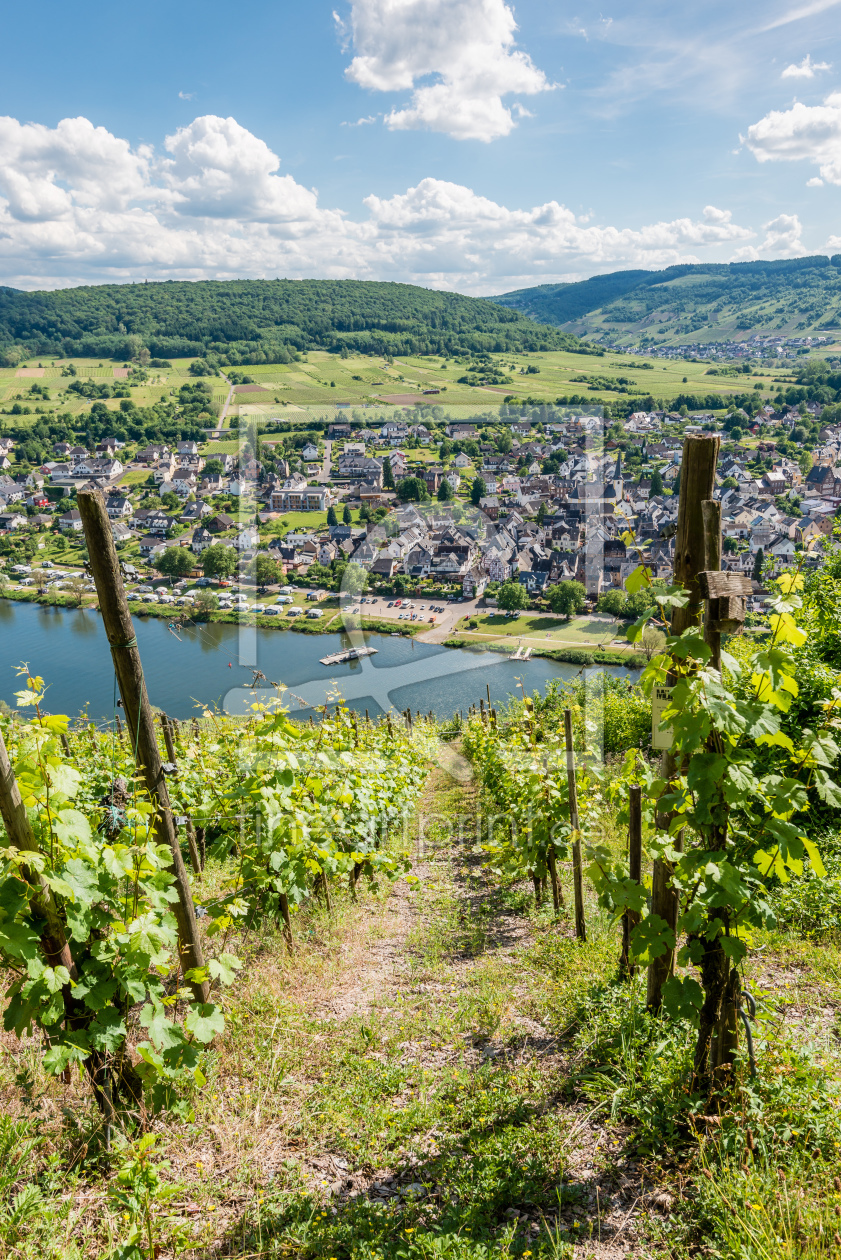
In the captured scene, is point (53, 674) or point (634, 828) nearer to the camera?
point (634, 828)

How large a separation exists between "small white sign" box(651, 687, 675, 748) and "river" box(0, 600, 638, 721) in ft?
87.6

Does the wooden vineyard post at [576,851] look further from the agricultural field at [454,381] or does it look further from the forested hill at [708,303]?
the forested hill at [708,303]

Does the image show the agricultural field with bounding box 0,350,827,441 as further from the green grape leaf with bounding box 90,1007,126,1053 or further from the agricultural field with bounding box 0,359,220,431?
the green grape leaf with bounding box 90,1007,126,1053

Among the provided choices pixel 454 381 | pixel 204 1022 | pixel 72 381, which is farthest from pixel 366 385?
pixel 204 1022

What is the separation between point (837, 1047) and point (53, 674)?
1517 inches

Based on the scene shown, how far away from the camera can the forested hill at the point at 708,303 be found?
472 ft

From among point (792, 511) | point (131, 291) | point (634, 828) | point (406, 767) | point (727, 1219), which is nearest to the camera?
point (727, 1219)

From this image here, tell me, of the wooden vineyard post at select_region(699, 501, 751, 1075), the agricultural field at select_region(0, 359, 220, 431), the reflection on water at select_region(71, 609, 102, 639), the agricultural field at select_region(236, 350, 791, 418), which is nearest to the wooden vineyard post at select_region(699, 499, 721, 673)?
the wooden vineyard post at select_region(699, 501, 751, 1075)

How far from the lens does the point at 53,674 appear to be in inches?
1363

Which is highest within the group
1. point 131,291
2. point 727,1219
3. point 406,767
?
point 131,291

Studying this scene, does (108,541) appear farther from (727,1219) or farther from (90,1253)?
(727,1219)

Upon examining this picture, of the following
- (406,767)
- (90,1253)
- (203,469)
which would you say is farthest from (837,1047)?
(203,469)

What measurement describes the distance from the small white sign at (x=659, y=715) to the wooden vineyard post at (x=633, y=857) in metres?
0.77

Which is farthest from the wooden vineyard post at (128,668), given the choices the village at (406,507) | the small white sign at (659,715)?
the village at (406,507)
